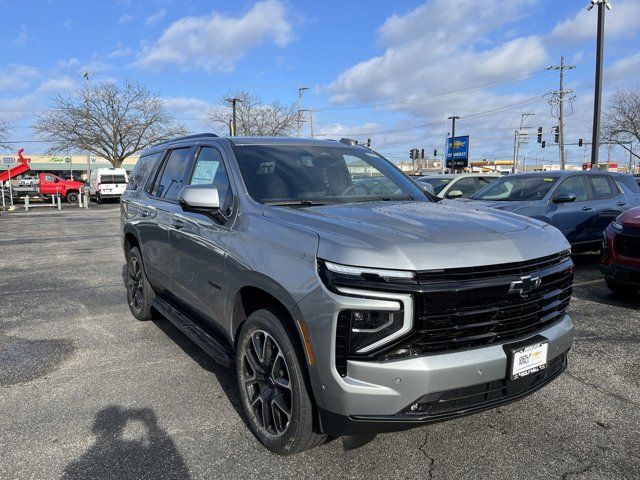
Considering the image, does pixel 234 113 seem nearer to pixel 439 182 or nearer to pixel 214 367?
pixel 439 182

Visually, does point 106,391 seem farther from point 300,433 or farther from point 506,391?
point 506,391

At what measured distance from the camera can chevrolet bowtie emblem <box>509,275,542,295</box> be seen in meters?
2.51

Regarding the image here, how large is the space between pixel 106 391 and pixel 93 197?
34888 mm

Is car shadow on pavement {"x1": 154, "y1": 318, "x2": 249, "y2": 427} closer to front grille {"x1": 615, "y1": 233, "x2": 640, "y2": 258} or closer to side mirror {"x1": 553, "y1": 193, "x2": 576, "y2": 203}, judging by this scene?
front grille {"x1": 615, "y1": 233, "x2": 640, "y2": 258}

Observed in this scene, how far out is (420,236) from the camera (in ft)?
8.29

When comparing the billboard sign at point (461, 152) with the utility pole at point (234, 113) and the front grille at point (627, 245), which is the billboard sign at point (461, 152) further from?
the front grille at point (627, 245)

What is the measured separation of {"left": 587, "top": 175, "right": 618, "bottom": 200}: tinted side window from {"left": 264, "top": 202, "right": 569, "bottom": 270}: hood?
266 inches

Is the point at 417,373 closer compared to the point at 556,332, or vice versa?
the point at 417,373

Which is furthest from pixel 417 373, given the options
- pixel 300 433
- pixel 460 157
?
pixel 460 157

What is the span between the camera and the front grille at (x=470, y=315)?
2.33 meters

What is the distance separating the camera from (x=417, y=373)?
2.30 m

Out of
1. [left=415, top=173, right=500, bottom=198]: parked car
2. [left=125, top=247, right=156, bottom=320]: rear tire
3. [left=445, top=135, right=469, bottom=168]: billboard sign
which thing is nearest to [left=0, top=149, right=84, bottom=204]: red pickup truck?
[left=415, top=173, right=500, bottom=198]: parked car

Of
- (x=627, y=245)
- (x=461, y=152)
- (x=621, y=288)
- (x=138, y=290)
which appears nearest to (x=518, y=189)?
(x=621, y=288)

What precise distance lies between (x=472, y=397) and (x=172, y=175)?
3.45 metres
